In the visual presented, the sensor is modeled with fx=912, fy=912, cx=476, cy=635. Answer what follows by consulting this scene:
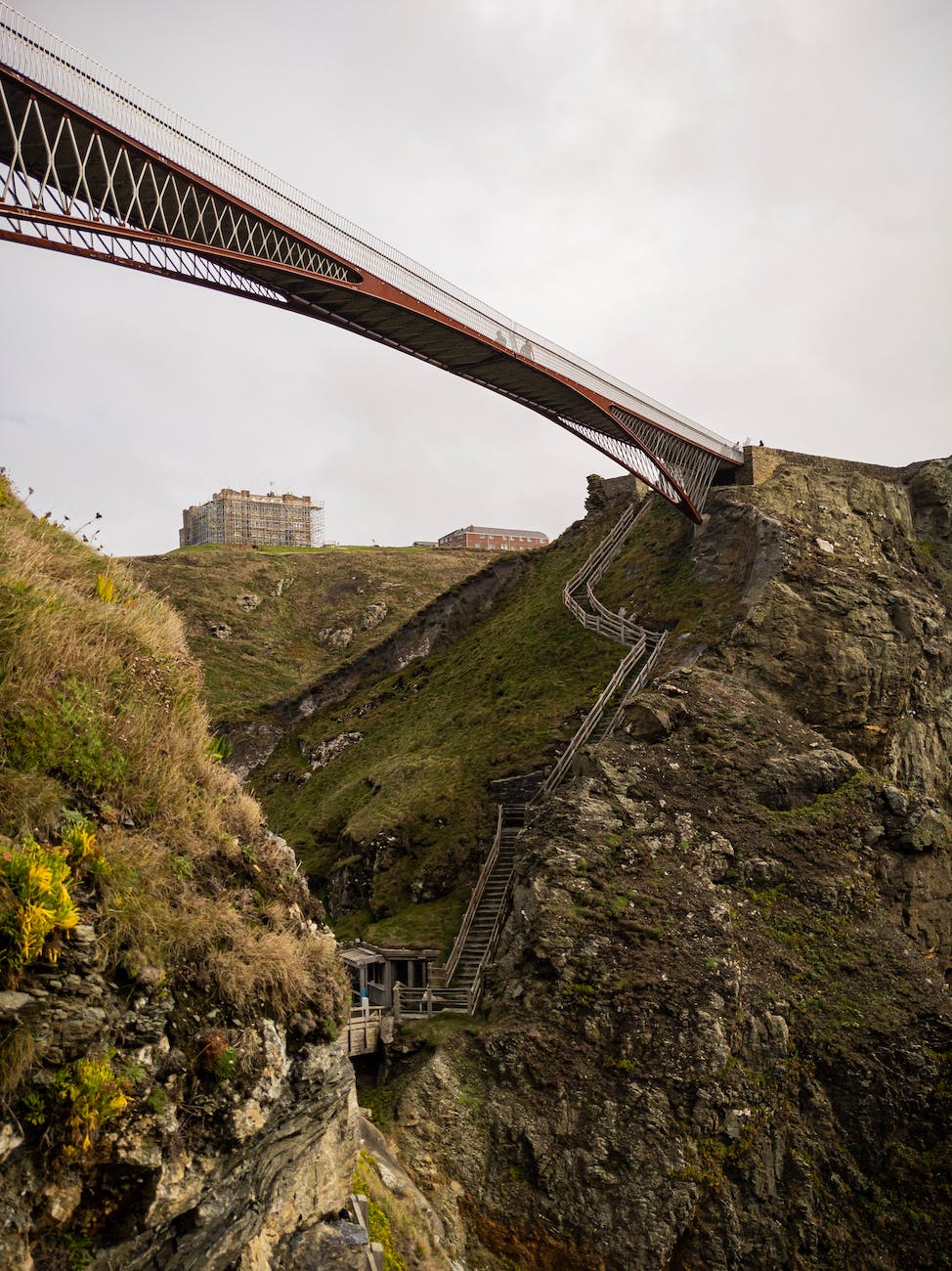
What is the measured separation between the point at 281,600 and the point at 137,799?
260 ft

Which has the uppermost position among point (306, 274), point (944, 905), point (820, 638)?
point (306, 274)

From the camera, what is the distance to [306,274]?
26.6 m

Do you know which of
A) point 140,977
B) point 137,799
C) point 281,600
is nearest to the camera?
point 140,977

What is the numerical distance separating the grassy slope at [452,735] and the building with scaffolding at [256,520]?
265 feet

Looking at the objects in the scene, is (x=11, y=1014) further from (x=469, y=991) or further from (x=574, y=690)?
(x=574, y=690)

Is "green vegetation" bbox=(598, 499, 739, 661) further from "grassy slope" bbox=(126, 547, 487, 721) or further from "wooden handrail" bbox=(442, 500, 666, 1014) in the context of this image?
"grassy slope" bbox=(126, 547, 487, 721)

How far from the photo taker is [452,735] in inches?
1556

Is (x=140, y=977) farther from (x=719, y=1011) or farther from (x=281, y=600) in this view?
(x=281, y=600)

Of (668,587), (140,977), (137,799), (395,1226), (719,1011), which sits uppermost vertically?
(668,587)

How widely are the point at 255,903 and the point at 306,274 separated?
2091 centimetres

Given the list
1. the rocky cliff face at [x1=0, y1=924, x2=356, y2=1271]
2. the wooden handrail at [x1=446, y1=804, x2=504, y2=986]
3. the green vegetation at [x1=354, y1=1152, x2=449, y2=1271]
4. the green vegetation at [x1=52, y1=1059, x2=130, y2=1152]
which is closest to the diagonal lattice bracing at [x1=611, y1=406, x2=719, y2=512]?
the wooden handrail at [x1=446, y1=804, x2=504, y2=986]

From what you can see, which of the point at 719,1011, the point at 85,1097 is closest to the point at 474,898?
the point at 719,1011

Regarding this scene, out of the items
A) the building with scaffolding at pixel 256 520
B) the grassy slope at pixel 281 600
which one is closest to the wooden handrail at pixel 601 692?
the grassy slope at pixel 281 600

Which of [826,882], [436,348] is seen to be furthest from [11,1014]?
[436,348]
